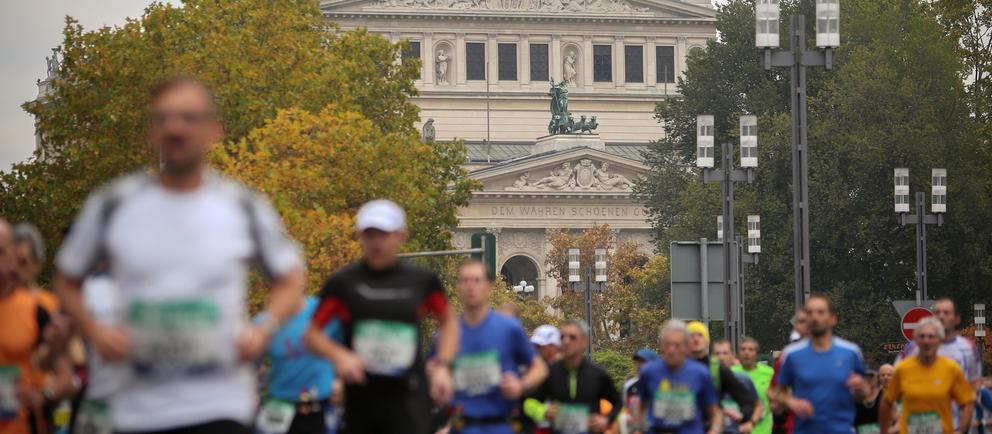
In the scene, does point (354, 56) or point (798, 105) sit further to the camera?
point (354, 56)

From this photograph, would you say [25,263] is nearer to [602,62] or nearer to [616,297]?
[616,297]

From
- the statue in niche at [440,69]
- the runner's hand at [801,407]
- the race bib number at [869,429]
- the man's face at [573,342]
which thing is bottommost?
the race bib number at [869,429]

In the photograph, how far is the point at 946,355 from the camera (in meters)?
16.5

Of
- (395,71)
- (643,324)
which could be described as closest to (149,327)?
(395,71)

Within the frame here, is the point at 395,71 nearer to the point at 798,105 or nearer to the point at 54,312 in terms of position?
the point at 798,105

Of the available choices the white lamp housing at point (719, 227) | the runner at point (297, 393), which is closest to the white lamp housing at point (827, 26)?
the runner at point (297, 393)

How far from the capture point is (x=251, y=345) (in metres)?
7.18

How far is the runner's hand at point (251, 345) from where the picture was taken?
7.18m

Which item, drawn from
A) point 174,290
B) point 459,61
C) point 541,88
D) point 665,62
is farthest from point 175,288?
point 665,62

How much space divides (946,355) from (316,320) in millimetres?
7669

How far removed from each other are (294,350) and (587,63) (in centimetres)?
A: 11715

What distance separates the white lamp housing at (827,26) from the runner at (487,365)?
18.9 m

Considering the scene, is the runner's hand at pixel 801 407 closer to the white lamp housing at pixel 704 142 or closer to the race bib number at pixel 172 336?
the race bib number at pixel 172 336

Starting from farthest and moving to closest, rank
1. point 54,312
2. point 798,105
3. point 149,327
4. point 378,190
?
point 378,190
point 798,105
point 54,312
point 149,327
